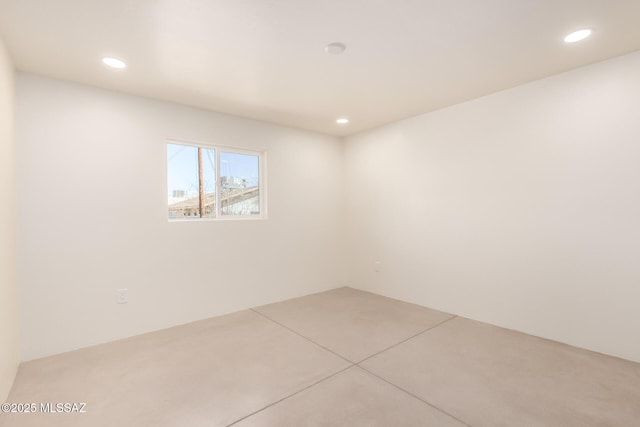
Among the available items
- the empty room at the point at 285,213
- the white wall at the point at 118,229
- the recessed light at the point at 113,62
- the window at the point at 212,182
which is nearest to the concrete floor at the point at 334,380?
the empty room at the point at 285,213

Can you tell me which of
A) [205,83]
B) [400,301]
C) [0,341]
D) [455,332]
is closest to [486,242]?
[455,332]

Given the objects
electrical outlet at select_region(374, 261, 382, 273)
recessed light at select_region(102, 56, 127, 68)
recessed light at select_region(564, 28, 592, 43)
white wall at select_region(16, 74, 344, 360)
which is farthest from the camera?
electrical outlet at select_region(374, 261, 382, 273)

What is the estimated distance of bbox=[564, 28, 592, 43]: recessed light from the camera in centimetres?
197

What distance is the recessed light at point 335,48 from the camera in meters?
2.08

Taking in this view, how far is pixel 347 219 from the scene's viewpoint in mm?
4664

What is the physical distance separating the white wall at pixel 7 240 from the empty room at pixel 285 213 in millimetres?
33

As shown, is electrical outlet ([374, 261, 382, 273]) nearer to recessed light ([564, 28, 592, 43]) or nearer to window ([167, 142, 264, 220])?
window ([167, 142, 264, 220])

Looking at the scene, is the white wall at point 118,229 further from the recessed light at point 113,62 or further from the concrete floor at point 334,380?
the recessed light at point 113,62

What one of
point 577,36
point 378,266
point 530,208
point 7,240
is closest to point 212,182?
point 7,240

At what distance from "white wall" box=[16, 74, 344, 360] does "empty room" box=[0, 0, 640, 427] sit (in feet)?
0.06

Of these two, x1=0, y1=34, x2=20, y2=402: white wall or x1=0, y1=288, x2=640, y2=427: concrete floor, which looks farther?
x1=0, y1=34, x2=20, y2=402: white wall

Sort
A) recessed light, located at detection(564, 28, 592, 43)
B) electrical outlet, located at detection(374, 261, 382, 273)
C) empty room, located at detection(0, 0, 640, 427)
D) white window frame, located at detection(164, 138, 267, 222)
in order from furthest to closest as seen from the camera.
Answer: electrical outlet, located at detection(374, 261, 382, 273)
white window frame, located at detection(164, 138, 267, 222)
recessed light, located at detection(564, 28, 592, 43)
empty room, located at detection(0, 0, 640, 427)

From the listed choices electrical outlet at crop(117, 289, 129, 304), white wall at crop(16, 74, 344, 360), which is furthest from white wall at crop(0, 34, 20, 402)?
electrical outlet at crop(117, 289, 129, 304)

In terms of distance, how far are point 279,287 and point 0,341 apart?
8.45ft
